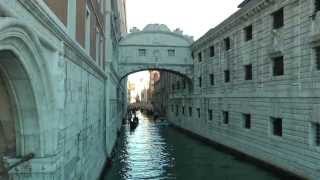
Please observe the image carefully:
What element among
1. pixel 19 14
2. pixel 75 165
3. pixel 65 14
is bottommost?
pixel 75 165

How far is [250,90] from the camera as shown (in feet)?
57.3

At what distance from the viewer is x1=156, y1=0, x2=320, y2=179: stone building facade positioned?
40.0 feet

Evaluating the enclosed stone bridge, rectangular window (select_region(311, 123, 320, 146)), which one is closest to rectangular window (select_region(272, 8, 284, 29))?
rectangular window (select_region(311, 123, 320, 146))

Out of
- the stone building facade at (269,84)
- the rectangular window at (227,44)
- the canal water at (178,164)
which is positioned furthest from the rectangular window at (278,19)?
the canal water at (178,164)

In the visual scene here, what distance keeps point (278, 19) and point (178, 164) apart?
305 inches

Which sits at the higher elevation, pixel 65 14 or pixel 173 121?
pixel 65 14

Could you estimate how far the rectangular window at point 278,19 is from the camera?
47.8 ft

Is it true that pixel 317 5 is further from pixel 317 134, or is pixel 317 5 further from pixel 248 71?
pixel 248 71

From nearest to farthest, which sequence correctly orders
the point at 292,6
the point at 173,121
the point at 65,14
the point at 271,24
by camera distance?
1. the point at 65,14
2. the point at 292,6
3. the point at 271,24
4. the point at 173,121

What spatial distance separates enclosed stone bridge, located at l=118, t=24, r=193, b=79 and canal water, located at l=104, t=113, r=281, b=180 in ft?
29.8

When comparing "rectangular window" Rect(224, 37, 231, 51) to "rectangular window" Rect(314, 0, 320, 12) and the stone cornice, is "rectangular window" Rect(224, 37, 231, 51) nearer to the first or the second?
"rectangular window" Rect(314, 0, 320, 12)

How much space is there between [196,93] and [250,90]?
37.5 feet

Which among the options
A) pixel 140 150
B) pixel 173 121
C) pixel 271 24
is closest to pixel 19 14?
pixel 271 24

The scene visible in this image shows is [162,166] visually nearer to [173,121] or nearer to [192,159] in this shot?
[192,159]
